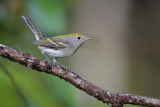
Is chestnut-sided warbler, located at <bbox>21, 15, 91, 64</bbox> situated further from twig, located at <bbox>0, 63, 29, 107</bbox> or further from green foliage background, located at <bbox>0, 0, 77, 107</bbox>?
twig, located at <bbox>0, 63, 29, 107</bbox>

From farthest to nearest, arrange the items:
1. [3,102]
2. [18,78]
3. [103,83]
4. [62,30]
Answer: [103,83]
[62,30]
[18,78]
[3,102]

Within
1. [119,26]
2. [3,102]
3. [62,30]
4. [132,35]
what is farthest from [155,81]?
[3,102]

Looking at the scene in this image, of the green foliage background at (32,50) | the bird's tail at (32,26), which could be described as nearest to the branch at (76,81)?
the green foliage background at (32,50)

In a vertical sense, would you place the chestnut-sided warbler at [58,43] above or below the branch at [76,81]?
above

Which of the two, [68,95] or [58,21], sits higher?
[58,21]

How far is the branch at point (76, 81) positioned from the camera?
199 cm

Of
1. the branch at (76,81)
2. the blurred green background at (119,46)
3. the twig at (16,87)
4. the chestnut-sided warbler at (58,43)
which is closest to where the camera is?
the twig at (16,87)

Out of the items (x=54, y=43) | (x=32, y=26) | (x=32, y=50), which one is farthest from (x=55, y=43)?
(x=32, y=50)

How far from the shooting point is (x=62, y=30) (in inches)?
87.3

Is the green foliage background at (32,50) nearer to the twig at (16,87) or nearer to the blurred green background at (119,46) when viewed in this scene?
the twig at (16,87)

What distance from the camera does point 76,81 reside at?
2.10 metres

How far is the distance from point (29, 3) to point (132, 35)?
16.5 feet

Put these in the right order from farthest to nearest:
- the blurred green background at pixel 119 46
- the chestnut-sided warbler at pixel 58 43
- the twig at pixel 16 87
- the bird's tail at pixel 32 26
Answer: the blurred green background at pixel 119 46 → the chestnut-sided warbler at pixel 58 43 → the bird's tail at pixel 32 26 → the twig at pixel 16 87

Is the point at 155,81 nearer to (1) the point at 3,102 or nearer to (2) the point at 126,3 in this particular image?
(2) the point at 126,3
